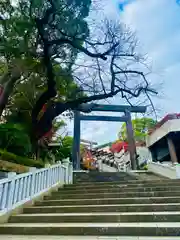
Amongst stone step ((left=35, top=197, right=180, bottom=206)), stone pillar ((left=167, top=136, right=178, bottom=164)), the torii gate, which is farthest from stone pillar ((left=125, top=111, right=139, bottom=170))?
A: stone step ((left=35, top=197, right=180, bottom=206))

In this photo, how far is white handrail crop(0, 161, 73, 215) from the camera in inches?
157

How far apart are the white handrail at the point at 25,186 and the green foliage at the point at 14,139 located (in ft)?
4.46

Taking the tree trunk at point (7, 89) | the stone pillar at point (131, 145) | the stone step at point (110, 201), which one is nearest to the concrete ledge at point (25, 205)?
the stone step at point (110, 201)

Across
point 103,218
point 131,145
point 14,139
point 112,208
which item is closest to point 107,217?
point 103,218

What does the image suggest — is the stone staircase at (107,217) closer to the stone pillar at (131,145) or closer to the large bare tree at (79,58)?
the large bare tree at (79,58)

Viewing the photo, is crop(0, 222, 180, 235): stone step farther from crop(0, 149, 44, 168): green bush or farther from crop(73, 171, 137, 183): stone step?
crop(73, 171, 137, 183): stone step

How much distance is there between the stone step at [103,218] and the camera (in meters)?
3.53

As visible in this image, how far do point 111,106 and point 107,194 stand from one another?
9540mm

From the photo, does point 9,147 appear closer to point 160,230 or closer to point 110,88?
point 110,88

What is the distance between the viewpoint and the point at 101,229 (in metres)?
3.20

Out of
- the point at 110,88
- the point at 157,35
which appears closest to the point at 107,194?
the point at 110,88

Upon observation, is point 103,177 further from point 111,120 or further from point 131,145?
point 111,120

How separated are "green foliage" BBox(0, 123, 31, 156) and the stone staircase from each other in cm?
227

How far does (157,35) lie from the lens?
746 centimetres
